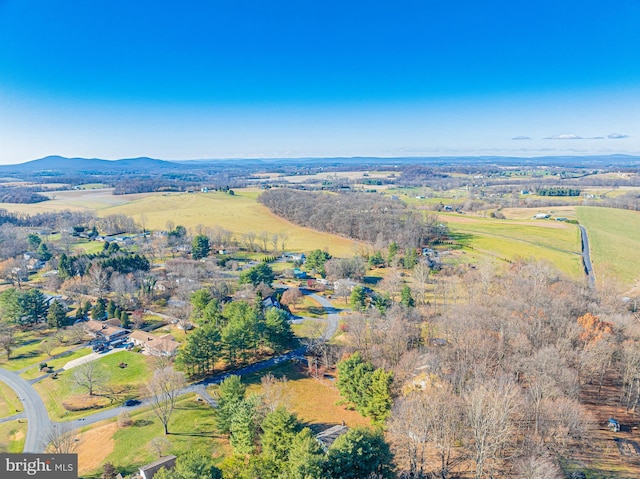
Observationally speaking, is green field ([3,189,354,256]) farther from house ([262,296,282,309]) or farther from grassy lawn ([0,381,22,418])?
grassy lawn ([0,381,22,418])

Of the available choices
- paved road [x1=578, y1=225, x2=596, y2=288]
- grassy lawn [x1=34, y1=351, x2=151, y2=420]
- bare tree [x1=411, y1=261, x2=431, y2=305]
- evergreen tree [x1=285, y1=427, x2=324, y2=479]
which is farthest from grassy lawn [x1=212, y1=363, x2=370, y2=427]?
paved road [x1=578, y1=225, x2=596, y2=288]

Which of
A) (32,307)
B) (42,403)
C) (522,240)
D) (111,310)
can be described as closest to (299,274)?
(111,310)

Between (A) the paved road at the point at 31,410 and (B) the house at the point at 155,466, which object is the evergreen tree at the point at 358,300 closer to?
(B) the house at the point at 155,466

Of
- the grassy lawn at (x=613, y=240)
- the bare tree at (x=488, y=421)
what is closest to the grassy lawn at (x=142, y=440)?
the bare tree at (x=488, y=421)

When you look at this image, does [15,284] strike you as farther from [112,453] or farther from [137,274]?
[112,453]

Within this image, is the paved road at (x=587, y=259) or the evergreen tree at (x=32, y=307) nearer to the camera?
the evergreen tree at (x=32, y=307)
